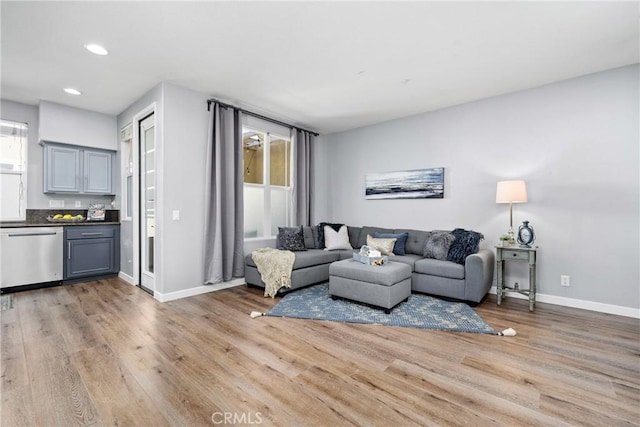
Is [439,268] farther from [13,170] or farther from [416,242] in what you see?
[13,170]

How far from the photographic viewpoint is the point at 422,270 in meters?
3.84

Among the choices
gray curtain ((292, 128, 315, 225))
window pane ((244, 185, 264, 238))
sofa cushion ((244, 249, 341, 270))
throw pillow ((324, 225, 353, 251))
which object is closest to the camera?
sofa cushion ((244, 249, 341, 270))

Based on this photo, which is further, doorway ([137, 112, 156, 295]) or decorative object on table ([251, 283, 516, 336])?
doorway ([137, 112, 156, 295])

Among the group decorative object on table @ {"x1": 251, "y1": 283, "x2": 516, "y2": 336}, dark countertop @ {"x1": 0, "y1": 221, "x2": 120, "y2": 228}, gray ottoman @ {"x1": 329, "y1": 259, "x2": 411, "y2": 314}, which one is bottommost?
decorative object on table @ {"x1": 251, "y1": 283, "x2": 516, "y2": 336}

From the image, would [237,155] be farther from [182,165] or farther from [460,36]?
[460,36]

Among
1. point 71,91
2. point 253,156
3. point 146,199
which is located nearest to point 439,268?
point 253,156

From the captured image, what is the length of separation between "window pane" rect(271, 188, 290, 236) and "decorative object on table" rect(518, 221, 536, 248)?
11.7ft

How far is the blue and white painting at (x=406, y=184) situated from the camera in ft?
15.2

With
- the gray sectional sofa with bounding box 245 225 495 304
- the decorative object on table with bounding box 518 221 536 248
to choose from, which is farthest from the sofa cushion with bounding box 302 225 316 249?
the decorative object on table with bounding box 518 221 536 248

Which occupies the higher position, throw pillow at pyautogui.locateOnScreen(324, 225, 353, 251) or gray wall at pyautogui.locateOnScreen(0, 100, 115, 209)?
gray wall at pyautogui.locateOnScreen(0, 100, 115, 209)

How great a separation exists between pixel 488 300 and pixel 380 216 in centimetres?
215

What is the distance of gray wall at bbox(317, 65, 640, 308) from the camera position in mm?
3207

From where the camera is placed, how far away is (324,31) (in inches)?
102

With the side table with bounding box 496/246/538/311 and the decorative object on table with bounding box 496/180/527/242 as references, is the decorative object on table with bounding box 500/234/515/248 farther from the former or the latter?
the decorative object on table with bounding box 496/180/527/242
